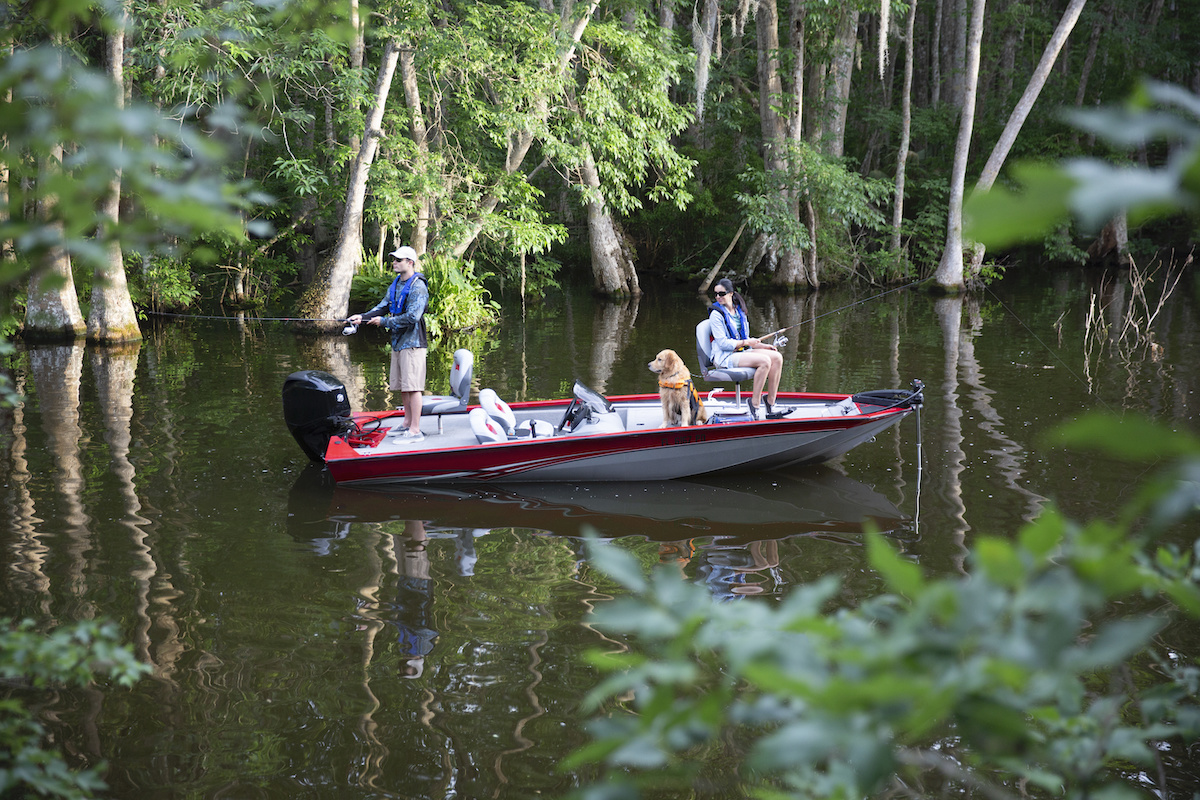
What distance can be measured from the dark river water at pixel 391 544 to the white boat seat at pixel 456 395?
98 cm

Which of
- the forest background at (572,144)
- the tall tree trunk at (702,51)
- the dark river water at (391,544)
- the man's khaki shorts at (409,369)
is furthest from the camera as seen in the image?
the tall tree trunk at (702,51)

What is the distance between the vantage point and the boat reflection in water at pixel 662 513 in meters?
6.80

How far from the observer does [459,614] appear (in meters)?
5.69

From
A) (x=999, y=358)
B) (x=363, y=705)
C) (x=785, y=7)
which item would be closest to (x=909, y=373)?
(x=999, y=358)

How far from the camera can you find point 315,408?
320 inches

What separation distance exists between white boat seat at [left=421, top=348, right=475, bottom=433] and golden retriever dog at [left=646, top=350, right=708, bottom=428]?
5.70 ft

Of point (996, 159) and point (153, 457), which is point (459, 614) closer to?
point (153, 457)

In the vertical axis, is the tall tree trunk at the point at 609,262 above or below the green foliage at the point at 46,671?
above

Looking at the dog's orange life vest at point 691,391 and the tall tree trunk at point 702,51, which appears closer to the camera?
the dog's orange life vest at point 691,391

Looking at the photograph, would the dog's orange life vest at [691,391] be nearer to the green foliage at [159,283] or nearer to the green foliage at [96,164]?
the green foliage at [96,164]

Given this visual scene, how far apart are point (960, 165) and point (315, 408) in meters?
19.5

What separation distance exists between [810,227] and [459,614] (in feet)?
69.5

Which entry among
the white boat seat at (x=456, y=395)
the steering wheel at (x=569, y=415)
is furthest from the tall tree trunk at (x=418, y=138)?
the steering wheel at (x=569, y=415)

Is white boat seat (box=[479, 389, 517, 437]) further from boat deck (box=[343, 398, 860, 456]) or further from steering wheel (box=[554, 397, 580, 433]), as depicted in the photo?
→ steering wheel (box=[554, 397, 580, 433])
